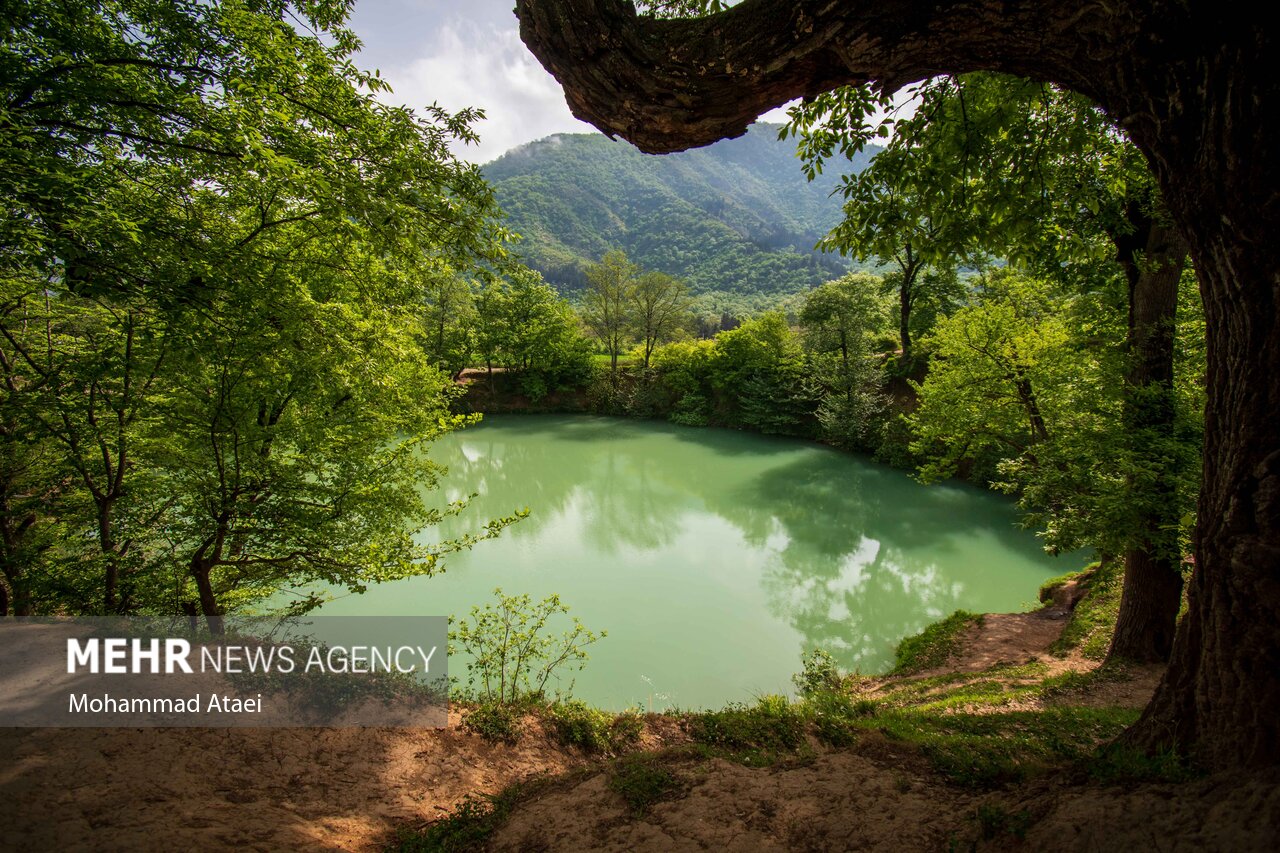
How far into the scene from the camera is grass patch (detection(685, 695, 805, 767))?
3596mm

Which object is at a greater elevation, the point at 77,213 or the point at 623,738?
the point at 77,213

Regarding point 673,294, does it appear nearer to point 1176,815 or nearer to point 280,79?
point 280,79

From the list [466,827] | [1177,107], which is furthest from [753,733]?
[1177,107]

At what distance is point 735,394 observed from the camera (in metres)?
26.0

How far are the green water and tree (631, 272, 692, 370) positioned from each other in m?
11.0

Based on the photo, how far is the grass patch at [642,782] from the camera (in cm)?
286

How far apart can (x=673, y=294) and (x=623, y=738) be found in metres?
25.6

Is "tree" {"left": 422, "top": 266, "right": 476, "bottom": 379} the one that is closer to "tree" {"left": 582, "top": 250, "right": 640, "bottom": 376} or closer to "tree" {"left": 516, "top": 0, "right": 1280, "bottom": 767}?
"tree" {"left": 582, "top": 250, "right": 640, "bottom": 376}

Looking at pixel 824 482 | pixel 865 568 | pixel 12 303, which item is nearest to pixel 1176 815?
pixel 12 303

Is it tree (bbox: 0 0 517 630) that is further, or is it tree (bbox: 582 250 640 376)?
tree (bbox: 582 250 640 376)

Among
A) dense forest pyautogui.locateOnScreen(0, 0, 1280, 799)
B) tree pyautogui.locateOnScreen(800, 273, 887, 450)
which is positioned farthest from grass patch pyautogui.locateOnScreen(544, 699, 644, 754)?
tree pyautogui.locateOnScreen(800, 273, 887, 450)

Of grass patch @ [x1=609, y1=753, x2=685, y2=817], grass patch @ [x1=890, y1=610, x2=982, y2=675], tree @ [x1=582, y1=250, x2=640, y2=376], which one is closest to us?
grass patch @ [x1=609, y1=753, x2=685, y2=817]

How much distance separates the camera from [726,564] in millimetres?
11438

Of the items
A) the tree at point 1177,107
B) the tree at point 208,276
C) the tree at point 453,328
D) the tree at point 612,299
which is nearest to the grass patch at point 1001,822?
the tree at point 1177,107
